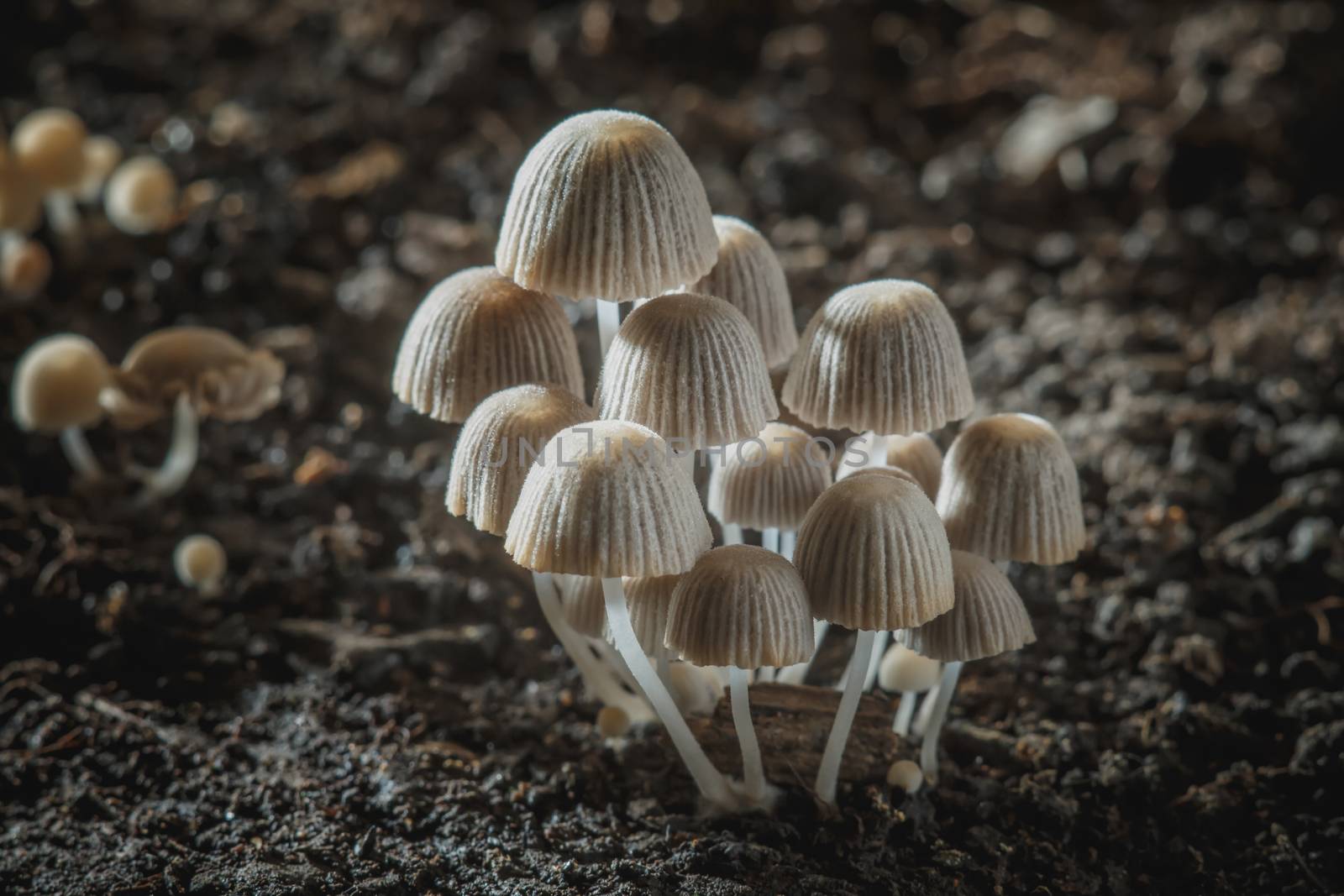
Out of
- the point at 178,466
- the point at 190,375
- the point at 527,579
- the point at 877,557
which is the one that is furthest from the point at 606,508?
the point at 178,466

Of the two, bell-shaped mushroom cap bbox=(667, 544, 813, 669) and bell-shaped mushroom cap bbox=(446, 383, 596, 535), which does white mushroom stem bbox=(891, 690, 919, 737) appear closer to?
bell-shaped mushroom cap bbox=(667, 544, 813, 669)

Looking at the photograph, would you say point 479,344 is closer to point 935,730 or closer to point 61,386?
point 935,730

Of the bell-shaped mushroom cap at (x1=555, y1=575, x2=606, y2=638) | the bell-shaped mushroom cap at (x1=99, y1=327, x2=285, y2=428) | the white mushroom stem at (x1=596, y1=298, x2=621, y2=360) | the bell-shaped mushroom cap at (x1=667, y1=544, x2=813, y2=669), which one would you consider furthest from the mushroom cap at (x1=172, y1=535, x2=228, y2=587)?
the bell-shaped mushroom cap at (x1=667, y1=544, x2=813, y2=669)

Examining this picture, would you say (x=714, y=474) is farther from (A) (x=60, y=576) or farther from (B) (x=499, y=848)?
(A) (x=60, y=576)

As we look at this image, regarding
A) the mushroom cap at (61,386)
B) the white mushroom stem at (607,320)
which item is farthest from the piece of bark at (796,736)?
the mushroom cap at (61,386)

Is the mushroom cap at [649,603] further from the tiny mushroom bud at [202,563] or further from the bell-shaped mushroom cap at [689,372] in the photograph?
→ the tiny mushroom bud at [202,563]
